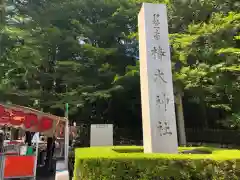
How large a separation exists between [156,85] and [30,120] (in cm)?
417

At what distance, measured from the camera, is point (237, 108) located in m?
13.2

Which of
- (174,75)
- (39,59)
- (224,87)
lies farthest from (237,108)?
(39,59)

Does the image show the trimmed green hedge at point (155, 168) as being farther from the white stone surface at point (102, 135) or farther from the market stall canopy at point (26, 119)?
the white stone surface at point (102, 135)

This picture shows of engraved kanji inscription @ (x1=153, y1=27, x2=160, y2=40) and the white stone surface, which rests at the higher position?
engraved kanji inscription @ (x1=153, y1=27, x2=160, y2=40)

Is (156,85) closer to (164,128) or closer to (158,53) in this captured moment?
(158,53)

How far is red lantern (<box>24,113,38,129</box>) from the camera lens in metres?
8.12

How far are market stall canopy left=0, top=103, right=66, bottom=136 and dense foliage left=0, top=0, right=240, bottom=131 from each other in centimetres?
509

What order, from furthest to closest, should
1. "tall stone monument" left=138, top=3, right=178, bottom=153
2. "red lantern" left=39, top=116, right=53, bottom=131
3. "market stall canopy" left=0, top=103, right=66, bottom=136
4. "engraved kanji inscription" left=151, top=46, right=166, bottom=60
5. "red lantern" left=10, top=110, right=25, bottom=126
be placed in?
"red lantern" left=39, top=116, right=53, bottom=131, "red lantern" left=10, top=110, right=25, bottom=126, "market stall canopy" left=0, top=103, right=66, bottom=136, "engraved kanji inscription" left=151, top=46, right=166, bottom=60, "tall stone monument" left=138, top=3, right=178, bottom=153

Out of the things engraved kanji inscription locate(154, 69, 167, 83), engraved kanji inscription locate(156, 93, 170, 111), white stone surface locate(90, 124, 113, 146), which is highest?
engraved kanji inscription locate(154, 69, 167, 83)

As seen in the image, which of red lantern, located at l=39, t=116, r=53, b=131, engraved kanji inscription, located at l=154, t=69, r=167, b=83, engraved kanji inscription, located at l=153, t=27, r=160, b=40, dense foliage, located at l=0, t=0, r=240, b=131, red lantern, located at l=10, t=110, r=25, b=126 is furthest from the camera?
dense foliage, located at l=0, t=0, r=240, b=131

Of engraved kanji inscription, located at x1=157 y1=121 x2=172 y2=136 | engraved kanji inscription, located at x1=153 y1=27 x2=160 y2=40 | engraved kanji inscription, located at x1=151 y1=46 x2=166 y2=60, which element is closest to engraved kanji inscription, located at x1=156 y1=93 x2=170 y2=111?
engraved kanji inscription, located at x1=157 y1=121 x2=172 y2=136

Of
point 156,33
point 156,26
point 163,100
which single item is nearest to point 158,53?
point 156,33

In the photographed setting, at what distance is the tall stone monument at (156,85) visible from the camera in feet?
21.6

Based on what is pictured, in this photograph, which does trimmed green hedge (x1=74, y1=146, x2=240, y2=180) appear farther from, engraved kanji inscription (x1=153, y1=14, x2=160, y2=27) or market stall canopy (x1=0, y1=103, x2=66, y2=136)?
engraved kanji inscription (x1=153, y1=14, x2=160, y2=27)
